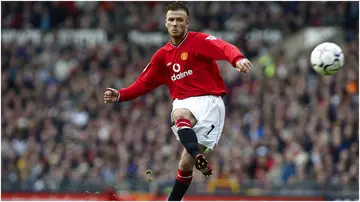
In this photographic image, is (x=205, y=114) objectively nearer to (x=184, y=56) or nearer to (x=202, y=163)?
(x=184, y=56)

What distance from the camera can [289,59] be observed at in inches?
848

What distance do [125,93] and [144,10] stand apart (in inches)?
508

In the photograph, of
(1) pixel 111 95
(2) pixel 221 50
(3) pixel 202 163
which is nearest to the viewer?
(3) pixel 202 163

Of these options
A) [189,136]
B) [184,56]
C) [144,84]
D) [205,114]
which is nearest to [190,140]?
[189,136]

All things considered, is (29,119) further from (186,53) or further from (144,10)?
(186,53)

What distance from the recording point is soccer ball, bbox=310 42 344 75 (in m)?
10.2

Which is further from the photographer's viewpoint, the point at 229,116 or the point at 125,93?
the point at 229,116

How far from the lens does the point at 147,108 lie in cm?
2005

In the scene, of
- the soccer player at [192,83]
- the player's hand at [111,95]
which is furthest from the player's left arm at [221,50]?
the player's hand at [111,95]

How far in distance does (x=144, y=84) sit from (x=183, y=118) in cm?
95

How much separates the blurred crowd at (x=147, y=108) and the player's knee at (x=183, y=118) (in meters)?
7.62

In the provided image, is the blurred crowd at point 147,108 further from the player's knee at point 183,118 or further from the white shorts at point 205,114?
the player's knee at point 183,118

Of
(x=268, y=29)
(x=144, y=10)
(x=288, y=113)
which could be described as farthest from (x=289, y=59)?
(x=144, y=10)

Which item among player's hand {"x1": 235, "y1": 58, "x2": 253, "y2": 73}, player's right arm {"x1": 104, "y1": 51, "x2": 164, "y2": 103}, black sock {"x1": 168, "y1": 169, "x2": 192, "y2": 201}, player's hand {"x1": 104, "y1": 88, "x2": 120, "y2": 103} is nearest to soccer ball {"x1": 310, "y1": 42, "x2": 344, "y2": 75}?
player's hand {"x1": 235, "y1": 58, "x2": 253, "y2": 73}
